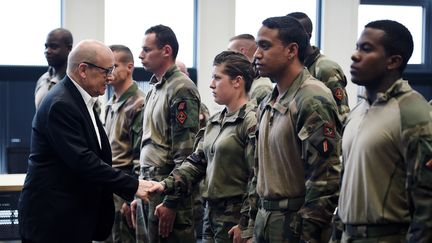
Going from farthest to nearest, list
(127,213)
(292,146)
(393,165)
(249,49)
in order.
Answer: (249,49) < (127,213) < (292,146) < (393,165)

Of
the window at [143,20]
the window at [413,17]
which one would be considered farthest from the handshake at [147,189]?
the window at [413,17]

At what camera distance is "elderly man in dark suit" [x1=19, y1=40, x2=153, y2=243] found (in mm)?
3047

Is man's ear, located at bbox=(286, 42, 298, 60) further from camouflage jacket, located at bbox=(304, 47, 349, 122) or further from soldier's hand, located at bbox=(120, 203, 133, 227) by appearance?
soldier's hand, located at bbox=(120, 203, 133, 227)

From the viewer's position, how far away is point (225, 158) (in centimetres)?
331

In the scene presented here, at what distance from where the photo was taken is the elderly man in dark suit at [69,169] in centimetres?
305

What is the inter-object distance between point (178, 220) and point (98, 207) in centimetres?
67

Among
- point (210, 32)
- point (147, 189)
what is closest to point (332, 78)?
point (147, 189)

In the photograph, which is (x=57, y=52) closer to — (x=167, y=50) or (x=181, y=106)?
(x=167, y=50)

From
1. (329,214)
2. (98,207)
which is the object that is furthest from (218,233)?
(329,214)

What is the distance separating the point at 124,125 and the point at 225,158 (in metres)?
1.32

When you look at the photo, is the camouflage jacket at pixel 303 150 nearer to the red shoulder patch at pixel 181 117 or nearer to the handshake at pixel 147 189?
the handshake at pixel 147 189

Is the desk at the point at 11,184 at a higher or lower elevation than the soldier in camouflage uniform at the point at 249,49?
lower

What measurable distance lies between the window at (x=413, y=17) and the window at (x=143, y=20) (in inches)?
89.4

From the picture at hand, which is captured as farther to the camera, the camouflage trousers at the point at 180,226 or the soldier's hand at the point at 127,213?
the soldier's hand at the point at 127,213
